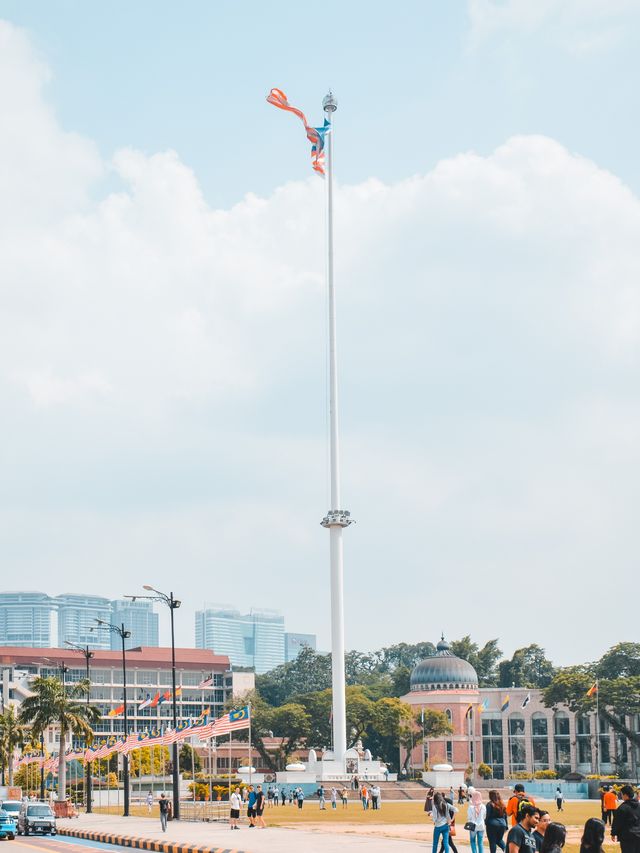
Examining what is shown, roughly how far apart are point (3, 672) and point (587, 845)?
492ft

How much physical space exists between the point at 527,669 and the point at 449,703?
35129mm

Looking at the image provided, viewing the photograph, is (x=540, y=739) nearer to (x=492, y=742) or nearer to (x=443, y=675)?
(x=492, y=742)

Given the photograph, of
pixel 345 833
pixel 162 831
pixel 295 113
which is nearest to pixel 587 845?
pixel 345 833

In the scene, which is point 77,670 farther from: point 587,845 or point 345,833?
point 587,845

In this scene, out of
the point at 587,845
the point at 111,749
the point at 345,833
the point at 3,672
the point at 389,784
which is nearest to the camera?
the point at 587,845

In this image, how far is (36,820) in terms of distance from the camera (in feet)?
158

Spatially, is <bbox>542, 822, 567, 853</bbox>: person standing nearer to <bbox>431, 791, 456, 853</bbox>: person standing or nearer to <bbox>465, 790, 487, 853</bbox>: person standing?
<bbox>431, 791, 456, 853</bbox>: person standing

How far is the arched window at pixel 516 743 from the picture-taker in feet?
451

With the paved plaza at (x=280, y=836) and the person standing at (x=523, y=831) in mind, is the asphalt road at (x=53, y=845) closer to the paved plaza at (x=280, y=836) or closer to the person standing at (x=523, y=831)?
the paved plaza at (x=280, y=836)

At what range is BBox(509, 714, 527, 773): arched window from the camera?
Result: 5413 inches

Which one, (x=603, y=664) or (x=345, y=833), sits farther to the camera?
(x=603, y=664)

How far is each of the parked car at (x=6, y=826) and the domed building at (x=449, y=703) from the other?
302ft

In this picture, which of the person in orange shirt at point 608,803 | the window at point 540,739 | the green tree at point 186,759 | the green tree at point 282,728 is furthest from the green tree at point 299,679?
the person in orange shirt at point 608,803

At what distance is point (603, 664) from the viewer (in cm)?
13862
